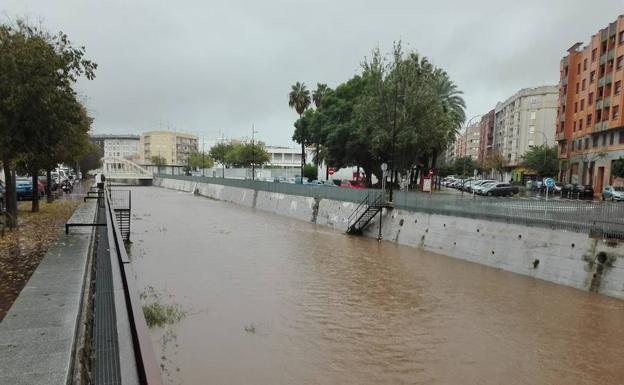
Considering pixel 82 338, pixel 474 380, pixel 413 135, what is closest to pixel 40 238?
pixel 82 338

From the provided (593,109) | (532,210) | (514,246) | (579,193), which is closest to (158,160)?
(593,109)

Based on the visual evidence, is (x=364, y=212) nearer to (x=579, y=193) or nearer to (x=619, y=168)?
(x=579, y=193)

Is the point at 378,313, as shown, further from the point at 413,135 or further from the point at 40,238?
the point at 413,135

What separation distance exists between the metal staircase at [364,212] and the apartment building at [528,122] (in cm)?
6562

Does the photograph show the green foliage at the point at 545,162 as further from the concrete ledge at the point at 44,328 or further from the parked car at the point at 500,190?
the concrete ledge at the point at 44,328

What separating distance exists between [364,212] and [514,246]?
1019cm

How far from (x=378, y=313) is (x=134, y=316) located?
10081 mm

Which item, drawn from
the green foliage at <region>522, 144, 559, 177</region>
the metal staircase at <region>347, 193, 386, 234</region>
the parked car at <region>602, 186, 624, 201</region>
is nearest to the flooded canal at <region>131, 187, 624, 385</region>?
the metal staircase at <region>347, 193, 386, 234</region>

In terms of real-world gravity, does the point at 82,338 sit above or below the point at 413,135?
below

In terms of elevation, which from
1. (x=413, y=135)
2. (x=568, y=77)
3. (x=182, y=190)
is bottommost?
(x=182, y=190)

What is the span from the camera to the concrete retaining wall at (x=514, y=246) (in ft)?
48.5

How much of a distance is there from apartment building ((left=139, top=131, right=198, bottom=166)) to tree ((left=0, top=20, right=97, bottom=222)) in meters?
159

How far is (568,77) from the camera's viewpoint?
59938 mm

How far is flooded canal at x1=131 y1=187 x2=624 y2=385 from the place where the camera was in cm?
904
